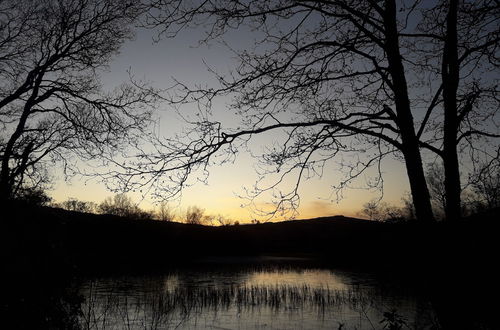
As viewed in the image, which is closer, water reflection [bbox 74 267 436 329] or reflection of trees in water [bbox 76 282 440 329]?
water reflection [bbox 74 267 436 329]

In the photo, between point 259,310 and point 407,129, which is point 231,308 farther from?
point 407,129

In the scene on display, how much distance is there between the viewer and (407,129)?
16.8ft

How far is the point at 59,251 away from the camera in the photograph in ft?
18.7

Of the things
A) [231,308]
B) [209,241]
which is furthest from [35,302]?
[209,241]

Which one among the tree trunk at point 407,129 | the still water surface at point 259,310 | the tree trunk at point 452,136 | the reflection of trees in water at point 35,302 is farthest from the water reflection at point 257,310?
the tree trunk at point 452,136

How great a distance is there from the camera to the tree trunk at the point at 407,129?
5008mm

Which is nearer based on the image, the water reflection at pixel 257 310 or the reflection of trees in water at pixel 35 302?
the reflection of trees in water at pixel 35 302

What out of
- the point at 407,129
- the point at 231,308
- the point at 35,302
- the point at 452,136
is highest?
the point at 407,129

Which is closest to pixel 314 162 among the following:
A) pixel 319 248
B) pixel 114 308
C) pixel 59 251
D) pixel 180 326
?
pixel 59 251

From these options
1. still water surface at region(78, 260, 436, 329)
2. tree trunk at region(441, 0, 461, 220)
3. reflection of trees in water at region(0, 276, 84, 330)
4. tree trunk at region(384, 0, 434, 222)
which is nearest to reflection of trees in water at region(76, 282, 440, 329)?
still water surface at region(78, 260, 436, 329)

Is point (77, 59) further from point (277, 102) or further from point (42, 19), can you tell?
point (277, 102)

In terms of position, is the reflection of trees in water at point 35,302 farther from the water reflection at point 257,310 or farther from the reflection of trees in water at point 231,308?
the reflection of trees in water at point 231,308

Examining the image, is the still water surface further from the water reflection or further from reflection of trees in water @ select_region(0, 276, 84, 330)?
reflection of trees in water @ select_region(0, 276, 84, 330)

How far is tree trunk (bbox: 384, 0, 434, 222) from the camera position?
5008 mm
